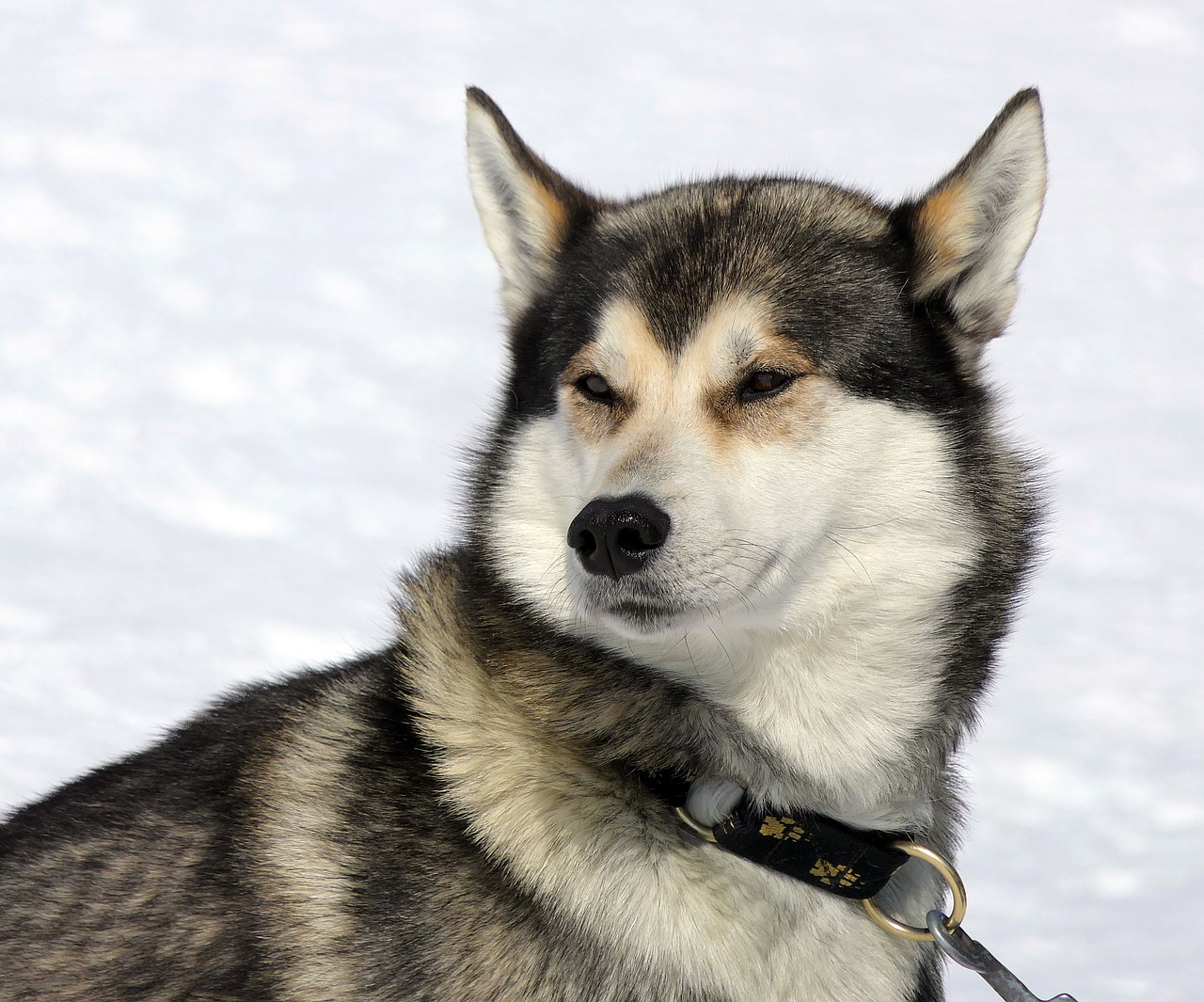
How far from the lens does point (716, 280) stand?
3285 mm

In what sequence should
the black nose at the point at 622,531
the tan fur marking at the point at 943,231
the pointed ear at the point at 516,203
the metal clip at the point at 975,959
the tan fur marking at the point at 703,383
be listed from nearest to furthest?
the black nose at the point at 622,531, the metal clip at the point at 975,959, the tan fur marking at the point at 703,383, the tan fur marking at the point at 943,231, the pointed ear at the point at 516,203

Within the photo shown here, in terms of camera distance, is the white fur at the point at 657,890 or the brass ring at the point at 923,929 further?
the brass ring at the point at 923,929

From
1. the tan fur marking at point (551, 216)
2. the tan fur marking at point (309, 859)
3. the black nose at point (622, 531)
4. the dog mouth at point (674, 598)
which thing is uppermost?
the tan fur marking at point (551, 216)

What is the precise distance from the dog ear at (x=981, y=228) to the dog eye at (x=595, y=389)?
35.3 inches

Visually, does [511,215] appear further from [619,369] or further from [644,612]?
[644,612]

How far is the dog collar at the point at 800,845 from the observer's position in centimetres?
290

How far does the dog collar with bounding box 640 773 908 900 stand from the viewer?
290cm

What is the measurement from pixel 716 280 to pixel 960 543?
3.06ft

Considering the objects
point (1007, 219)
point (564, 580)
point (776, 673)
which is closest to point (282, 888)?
point (564, 580)

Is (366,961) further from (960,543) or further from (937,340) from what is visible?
(937,340)

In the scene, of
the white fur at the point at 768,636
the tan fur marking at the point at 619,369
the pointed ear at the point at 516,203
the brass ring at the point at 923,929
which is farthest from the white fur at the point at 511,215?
the brass ring at the point at 923,929

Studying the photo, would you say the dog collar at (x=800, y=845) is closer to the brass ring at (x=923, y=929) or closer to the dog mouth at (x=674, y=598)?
the brass ring at (x=923, y=929)

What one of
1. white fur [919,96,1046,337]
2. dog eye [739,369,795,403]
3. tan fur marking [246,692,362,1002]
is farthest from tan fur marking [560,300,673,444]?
tan fur marking [246,692,362,1002]

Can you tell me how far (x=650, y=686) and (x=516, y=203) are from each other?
1572 mm
